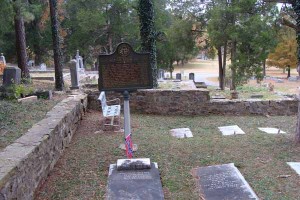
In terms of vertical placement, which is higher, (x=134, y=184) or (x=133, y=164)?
(x=133, y=164)

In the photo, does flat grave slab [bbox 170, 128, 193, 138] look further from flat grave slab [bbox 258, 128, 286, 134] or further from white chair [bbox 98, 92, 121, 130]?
flat grave slab [bbox 258, 128, 286, 134]

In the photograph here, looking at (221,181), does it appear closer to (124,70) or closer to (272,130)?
(124,70)

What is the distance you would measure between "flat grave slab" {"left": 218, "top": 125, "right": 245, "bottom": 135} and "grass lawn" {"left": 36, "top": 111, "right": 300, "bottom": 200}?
152 millimetres

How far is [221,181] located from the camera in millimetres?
4258

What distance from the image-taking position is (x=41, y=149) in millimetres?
4289

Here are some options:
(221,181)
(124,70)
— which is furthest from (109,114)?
(221,181)

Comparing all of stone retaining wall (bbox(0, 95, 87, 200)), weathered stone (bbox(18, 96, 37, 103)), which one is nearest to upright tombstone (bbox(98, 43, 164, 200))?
stone retaining wall (bbox(0, 95, 87, 200))

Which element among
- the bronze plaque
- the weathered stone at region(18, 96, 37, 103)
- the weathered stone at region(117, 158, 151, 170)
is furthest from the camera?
the weathered stone at region(18, 96, 37, 103)

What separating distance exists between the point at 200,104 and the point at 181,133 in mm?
2280

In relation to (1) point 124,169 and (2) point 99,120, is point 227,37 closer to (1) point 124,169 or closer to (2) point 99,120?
(2) point 99,120

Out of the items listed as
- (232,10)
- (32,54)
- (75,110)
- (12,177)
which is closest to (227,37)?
(232,10)

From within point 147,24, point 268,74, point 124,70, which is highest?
point 147,24

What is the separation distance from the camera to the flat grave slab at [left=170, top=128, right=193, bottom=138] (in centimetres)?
701

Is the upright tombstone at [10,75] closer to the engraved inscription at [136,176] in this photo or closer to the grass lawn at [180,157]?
the grass lawn at [180,157]
